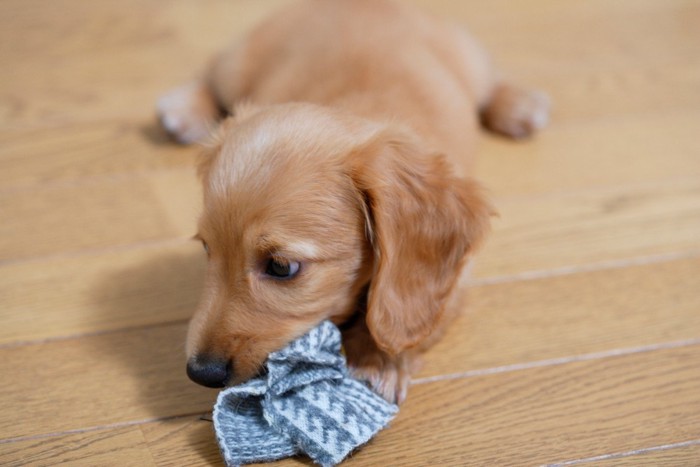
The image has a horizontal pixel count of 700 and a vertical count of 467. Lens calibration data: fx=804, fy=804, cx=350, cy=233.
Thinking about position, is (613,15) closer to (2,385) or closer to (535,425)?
(535,425)

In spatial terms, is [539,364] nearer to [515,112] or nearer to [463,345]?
[463,345]

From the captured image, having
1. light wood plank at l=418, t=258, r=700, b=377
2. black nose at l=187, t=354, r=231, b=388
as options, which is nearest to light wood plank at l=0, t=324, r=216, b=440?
black nose at l=187, t=354, r=231, b=388

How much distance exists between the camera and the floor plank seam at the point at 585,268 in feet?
6.91

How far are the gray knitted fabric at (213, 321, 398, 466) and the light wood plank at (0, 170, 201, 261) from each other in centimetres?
72

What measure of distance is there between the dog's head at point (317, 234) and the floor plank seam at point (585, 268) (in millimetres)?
406

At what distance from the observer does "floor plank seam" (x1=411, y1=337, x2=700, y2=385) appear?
1.81 m

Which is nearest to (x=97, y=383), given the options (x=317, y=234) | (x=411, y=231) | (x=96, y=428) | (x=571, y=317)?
(x=96, y=428)

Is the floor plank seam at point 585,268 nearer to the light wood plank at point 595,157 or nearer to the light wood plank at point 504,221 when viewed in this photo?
the light wood plank at point 504,221

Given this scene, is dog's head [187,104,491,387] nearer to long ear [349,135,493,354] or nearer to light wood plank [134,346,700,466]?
long ear [349,135,493,354]

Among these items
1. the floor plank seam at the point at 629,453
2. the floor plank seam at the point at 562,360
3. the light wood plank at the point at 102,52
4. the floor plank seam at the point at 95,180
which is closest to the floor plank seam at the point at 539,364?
the floor plank seam at the point at 562,360

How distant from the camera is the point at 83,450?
1593 mm

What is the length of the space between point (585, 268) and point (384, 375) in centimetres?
73

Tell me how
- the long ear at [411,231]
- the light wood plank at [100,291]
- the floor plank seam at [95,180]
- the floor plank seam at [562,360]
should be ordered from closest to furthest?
the long ear at [411,231]
the floor plank seam at [562,360]
the light wood plank at [100,291]
the floor plank seam at [95,180]

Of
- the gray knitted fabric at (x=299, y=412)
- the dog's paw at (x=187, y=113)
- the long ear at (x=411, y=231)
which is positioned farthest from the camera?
the dog's paw at (x=187, y=113)
